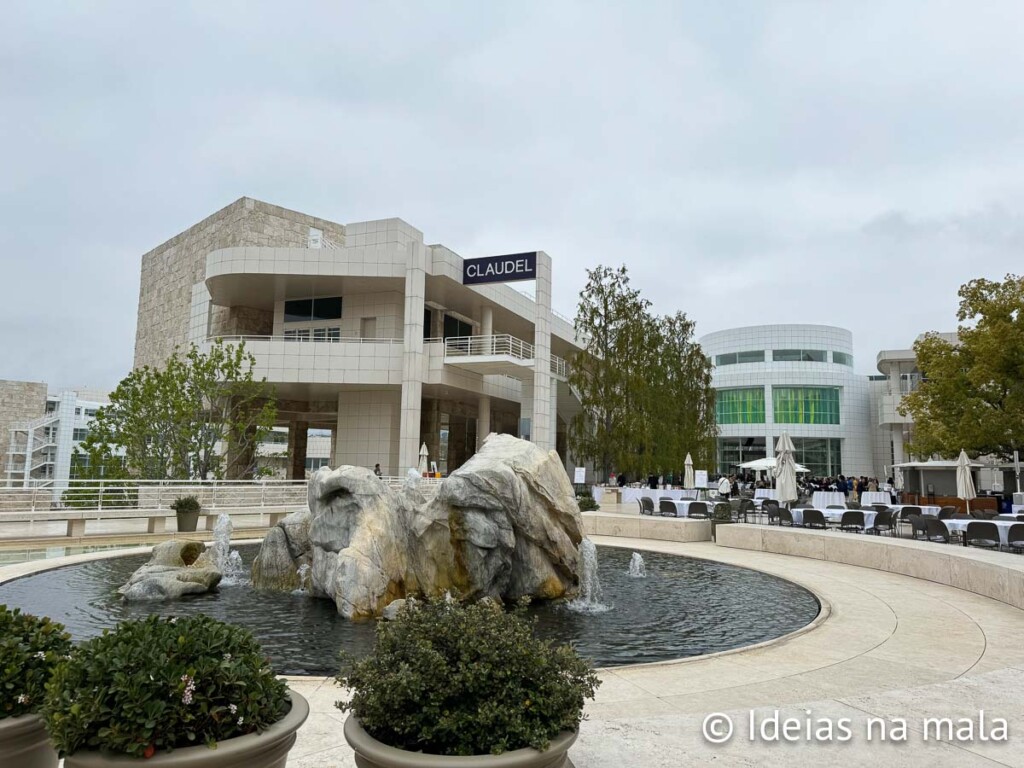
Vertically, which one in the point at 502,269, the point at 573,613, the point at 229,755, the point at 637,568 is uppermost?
the point at 502,269

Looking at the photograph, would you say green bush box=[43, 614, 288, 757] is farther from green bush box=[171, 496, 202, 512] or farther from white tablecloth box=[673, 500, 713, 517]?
white tablecloth box=[673, 500, 713, 517]

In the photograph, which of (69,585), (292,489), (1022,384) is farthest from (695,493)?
(69,585)

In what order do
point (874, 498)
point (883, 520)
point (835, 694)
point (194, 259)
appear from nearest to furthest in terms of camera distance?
point (835, 694)
point (883, 520)
point (874, 498)
point (194, 259)

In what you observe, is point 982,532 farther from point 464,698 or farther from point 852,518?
point 464,698

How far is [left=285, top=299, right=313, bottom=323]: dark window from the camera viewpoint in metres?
38.6

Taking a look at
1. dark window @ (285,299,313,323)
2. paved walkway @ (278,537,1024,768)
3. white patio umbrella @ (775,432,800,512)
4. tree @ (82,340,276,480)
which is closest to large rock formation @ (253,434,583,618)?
paved walkway @ (278,537,1024,768)

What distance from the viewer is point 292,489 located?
24.4 meters

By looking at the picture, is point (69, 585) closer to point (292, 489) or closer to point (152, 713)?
point (152, 713)

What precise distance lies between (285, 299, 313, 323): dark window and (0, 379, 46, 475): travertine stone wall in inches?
2319

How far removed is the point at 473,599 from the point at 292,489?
15684 millimetres

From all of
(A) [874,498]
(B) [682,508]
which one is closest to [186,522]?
(B) [682,508]

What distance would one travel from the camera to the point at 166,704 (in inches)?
103

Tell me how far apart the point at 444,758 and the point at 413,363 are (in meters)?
31.1

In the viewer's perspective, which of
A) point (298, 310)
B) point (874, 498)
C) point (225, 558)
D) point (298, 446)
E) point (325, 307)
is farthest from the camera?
point (298, 446)
